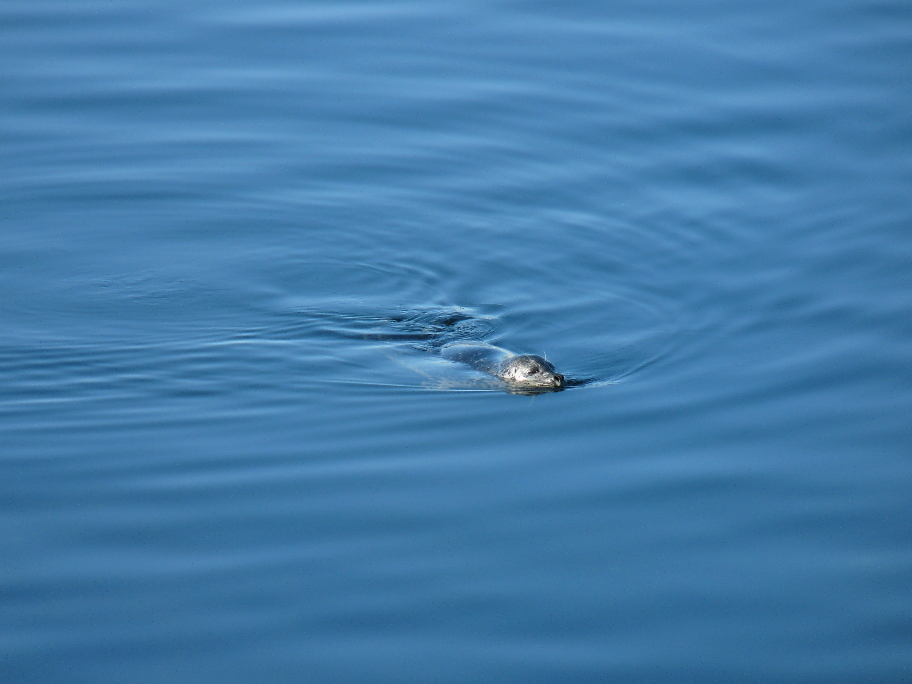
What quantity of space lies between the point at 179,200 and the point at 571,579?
8.84 metres

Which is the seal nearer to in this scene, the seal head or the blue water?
the seal head

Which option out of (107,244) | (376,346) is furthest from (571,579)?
(107,244)

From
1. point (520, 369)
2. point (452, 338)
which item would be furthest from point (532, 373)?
point (452, 338)

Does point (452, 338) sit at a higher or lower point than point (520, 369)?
higher

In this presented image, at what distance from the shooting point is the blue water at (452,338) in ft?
24.4

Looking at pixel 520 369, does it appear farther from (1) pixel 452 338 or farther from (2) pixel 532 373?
(1) pixel 452 338

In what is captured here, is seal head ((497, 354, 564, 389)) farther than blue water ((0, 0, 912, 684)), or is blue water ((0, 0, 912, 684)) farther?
seal head ((497, 354, 564, 389))

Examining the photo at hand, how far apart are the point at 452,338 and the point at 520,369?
5.17 ft

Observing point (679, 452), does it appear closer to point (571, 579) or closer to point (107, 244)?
point (571, 579)

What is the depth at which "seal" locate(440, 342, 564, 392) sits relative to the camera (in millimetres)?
10352

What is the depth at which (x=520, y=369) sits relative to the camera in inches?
408

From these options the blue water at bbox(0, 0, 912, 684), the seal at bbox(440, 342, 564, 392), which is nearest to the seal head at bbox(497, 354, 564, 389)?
the seal at bbox(440, 342, 564, 392)

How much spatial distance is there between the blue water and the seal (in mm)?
197

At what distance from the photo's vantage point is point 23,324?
455 inches
